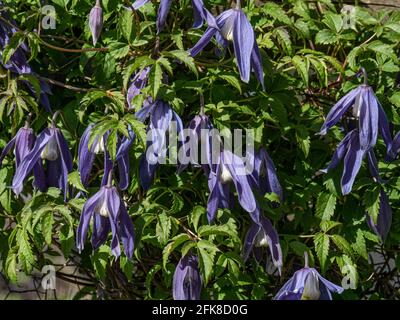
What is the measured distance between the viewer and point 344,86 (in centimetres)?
206

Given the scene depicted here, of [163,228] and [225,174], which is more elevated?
[225,174]

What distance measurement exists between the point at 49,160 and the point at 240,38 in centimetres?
50

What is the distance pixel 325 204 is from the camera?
6.63 ft

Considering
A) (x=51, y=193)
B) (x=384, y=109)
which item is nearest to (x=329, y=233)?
(x=384, y=109)

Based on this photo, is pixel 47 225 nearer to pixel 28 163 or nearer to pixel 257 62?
pixel 28 163

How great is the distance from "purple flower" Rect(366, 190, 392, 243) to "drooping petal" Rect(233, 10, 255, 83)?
0.43 metres

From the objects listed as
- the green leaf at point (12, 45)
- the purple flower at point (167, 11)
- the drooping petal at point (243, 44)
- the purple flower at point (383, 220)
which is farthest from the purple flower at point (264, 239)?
the green leaf at point (12, 45)

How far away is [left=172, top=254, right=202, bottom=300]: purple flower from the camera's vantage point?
6.07 ft

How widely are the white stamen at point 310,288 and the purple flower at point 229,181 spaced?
16 centimetres

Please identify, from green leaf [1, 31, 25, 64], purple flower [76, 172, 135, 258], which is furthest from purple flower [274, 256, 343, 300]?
green leaf [1, 31, 25, 64]

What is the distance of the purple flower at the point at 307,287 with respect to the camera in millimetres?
1835

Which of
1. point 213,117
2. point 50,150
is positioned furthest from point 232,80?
point 50,150

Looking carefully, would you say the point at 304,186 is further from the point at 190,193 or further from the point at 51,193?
the point at 51,193

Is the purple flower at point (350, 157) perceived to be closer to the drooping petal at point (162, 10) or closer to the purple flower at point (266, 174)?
the purple flower at point (266, 174)
